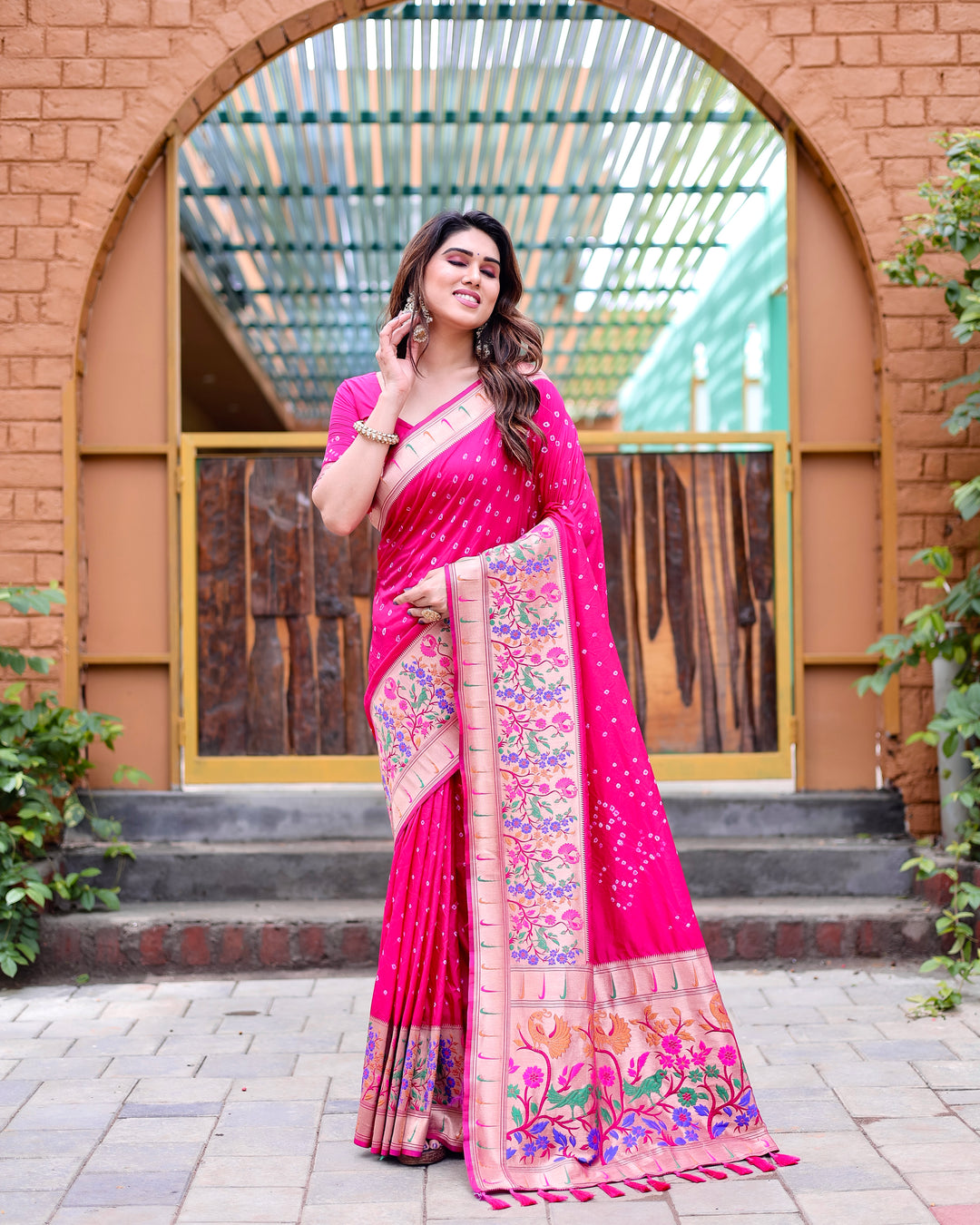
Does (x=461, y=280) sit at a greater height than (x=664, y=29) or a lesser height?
lesser

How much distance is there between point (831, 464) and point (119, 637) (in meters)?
2.45

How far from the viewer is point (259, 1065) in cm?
284

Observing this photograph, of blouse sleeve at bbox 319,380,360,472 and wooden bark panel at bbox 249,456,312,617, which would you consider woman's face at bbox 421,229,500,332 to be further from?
wooden bark panel at bbox 249,456,312,617

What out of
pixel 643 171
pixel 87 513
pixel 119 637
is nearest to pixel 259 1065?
pixel 119 637

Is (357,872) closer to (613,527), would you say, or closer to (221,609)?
(221,609)

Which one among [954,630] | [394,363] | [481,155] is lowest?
[954,630]

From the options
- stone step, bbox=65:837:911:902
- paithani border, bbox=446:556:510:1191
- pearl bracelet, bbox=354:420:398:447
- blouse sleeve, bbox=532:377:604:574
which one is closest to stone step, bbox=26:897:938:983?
stone step, bbox=65:837:911:902

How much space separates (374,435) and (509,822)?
77 centimetres

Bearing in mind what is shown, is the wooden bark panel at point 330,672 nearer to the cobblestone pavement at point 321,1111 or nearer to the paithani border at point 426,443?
the cobblestone pavement at point 321,1111

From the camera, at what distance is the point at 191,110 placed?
13.2ft

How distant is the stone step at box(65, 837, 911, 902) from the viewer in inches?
151

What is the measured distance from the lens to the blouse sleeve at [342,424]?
7.89ft

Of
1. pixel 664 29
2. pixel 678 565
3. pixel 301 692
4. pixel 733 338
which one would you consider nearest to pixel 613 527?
pixel 678 565

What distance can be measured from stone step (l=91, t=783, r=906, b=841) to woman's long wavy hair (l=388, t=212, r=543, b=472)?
1933 mm
